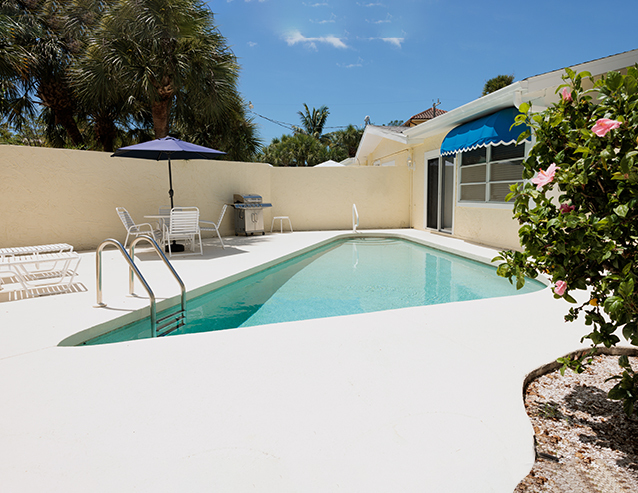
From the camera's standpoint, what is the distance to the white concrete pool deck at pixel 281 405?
1628mm

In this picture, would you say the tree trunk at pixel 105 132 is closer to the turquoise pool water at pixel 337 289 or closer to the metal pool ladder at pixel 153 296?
the turquoise pool water at pixel 337 289

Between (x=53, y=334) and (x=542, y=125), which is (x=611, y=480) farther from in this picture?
(x=53, y=334)

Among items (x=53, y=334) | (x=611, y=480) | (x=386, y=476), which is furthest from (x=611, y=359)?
(x=53, y=334)

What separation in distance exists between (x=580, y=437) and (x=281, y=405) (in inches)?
60.4

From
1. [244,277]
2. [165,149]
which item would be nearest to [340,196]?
[165,149]

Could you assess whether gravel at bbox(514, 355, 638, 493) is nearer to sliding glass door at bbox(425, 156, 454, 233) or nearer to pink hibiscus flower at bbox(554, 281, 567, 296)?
pink hibiscus flower at bbox(554, 281, 567, 296)

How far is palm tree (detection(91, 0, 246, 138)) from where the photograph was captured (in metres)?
10.3

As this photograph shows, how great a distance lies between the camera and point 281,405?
215 cm

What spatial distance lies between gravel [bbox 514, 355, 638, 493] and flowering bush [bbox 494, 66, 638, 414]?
0.23 meters

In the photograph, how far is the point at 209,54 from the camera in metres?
11.1

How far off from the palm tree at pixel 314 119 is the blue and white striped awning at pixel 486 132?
1336 inches

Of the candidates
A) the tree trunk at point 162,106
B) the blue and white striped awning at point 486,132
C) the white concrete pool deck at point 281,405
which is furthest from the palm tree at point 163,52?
the white concrete pool deck at point 281,405

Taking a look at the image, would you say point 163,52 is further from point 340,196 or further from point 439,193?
point 439,193

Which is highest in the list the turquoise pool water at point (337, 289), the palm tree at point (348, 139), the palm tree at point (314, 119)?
the palm tree at point (314, 119)
